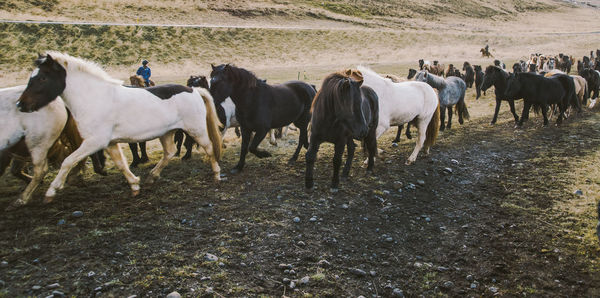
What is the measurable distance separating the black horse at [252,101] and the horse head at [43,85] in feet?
7.65

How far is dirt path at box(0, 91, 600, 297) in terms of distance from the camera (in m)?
3.79

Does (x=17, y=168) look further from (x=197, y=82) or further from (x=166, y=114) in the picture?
(x=197, y=82)

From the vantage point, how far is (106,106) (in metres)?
5.19

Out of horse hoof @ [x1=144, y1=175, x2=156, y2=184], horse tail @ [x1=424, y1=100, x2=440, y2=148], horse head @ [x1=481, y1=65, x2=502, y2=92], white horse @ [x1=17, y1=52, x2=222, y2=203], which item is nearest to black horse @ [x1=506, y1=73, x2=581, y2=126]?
horse head @ [x1=481, y1=65, x2=502, y2=92]

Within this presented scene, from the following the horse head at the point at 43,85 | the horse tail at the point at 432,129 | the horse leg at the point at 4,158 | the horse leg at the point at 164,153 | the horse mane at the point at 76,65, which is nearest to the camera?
the horse head at the point at 43,85

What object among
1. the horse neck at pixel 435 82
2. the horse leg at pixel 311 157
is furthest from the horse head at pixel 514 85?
the horse leg at pixel 311 157

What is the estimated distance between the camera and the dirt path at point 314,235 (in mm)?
3787

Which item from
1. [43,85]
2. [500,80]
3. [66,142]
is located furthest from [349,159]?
[500,80]

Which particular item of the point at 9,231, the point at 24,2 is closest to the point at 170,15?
the point at 24,2

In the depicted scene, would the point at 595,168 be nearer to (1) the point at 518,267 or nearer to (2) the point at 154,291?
(1) the point at 518,267

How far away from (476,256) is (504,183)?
3.06 metres

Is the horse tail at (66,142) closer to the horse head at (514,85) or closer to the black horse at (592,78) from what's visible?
the horse head at (514,85)

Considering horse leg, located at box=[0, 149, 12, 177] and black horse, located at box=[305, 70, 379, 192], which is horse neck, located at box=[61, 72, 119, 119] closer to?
horse leg, located at box=[0, 149, 12, 177]

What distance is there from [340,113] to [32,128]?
4.20m
